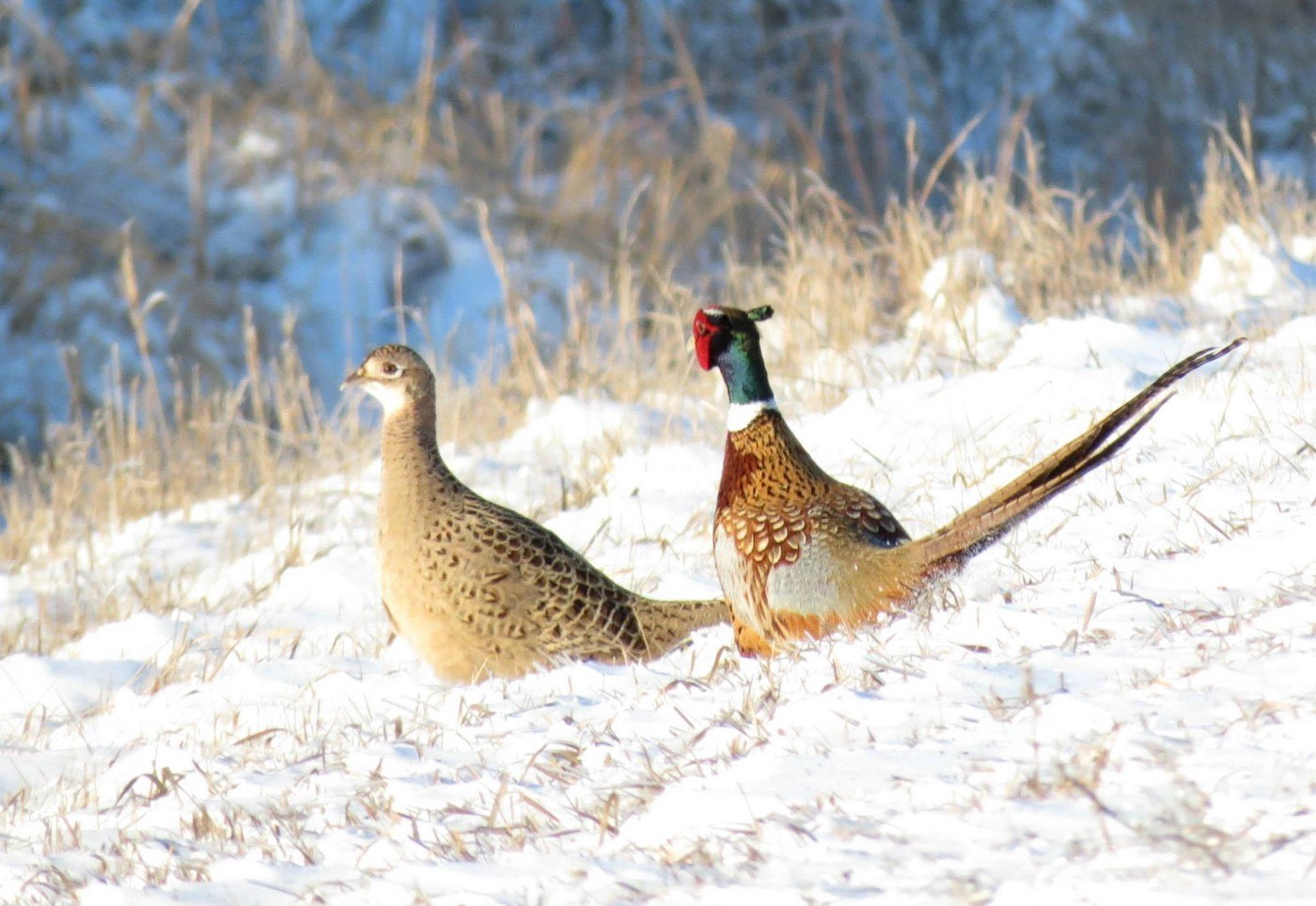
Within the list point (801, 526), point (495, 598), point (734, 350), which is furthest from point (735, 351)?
point (495, 598)

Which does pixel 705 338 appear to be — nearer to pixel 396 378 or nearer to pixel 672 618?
pixel 672 618

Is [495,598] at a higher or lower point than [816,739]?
higher

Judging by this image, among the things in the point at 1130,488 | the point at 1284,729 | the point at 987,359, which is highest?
the point at 987,359

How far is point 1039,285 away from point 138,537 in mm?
4196

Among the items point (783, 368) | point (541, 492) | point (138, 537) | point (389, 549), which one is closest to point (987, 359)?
point (783, 368)

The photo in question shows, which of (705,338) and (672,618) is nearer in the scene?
(705,338)

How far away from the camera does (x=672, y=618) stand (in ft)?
16.8

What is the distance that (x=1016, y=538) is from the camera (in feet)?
15.9

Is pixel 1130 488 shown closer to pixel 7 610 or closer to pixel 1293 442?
pixel 1293 442

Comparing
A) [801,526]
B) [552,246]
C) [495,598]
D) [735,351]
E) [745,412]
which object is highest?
[552,246]

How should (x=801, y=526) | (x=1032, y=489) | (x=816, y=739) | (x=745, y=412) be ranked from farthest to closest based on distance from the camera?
1. (x=745, y=412)
2. (x=801, y=526)
3. (x=1032, y=489)
4. (x=816, y=739)

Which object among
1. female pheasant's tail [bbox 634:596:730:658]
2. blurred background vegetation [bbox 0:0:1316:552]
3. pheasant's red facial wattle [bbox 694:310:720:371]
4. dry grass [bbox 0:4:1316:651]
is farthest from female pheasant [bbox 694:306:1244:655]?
blurred background vegetation [bbox 0:0:1316:552]

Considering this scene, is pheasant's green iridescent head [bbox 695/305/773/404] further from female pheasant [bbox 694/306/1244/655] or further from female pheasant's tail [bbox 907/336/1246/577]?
female pheasant's tail [bbox 907/336/1246/577]

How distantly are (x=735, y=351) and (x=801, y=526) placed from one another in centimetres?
56
